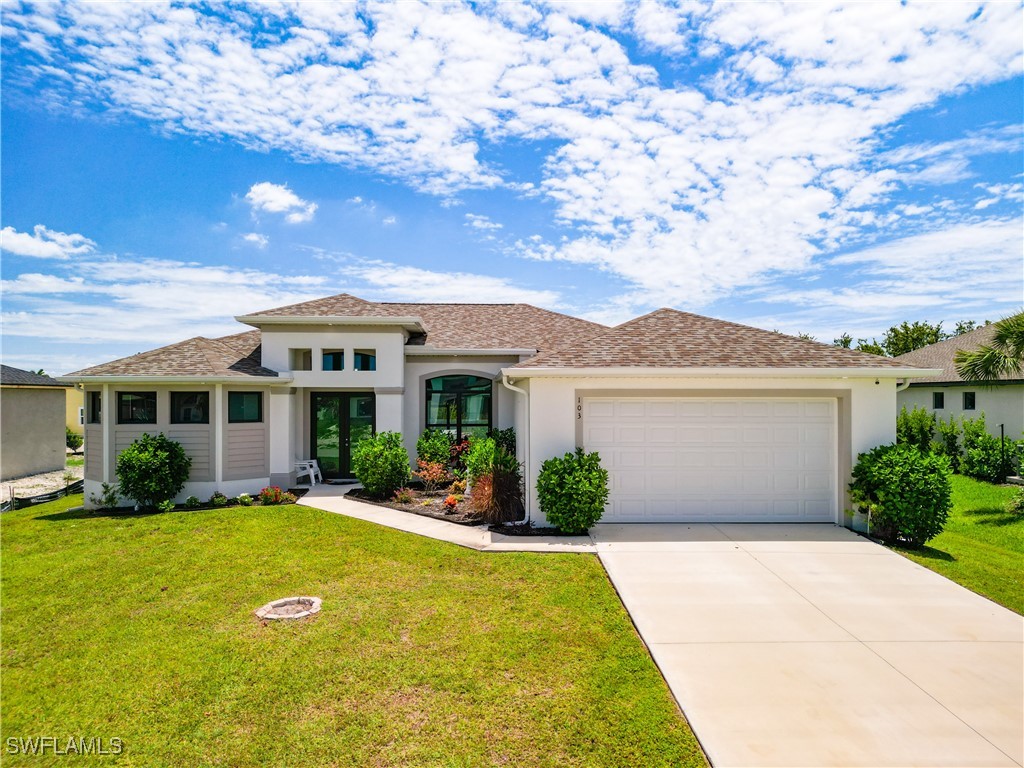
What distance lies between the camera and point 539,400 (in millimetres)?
9258

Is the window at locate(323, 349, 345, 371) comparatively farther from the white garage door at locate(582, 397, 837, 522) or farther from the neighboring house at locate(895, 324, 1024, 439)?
the neighboring house at locate(895, 324, 1024, 439)

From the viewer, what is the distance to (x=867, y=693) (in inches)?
161

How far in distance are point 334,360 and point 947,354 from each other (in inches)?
1072

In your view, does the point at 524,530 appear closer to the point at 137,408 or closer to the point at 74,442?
the point at 137,408

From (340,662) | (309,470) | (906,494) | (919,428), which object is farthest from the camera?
(919,428)

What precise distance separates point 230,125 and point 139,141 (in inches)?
117

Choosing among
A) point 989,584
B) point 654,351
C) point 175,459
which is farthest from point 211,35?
point 989,584

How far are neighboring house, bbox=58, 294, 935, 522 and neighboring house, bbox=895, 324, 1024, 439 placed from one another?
25.0 feet

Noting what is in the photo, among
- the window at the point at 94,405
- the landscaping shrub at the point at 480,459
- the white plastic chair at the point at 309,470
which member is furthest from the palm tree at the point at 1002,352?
the window at the point at 94,405

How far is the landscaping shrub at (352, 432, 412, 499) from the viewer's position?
39.1ft

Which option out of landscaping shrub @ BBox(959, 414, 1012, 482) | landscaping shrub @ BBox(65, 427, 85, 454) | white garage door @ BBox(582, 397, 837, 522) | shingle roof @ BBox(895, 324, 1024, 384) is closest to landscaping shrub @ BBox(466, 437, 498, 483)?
white garage door @ BBox(582, 397, 837, 522)

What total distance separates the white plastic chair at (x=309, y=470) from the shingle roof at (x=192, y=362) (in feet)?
8.94

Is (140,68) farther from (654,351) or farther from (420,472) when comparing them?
(654,351)

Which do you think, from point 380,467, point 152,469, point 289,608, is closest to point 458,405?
point 380,467
